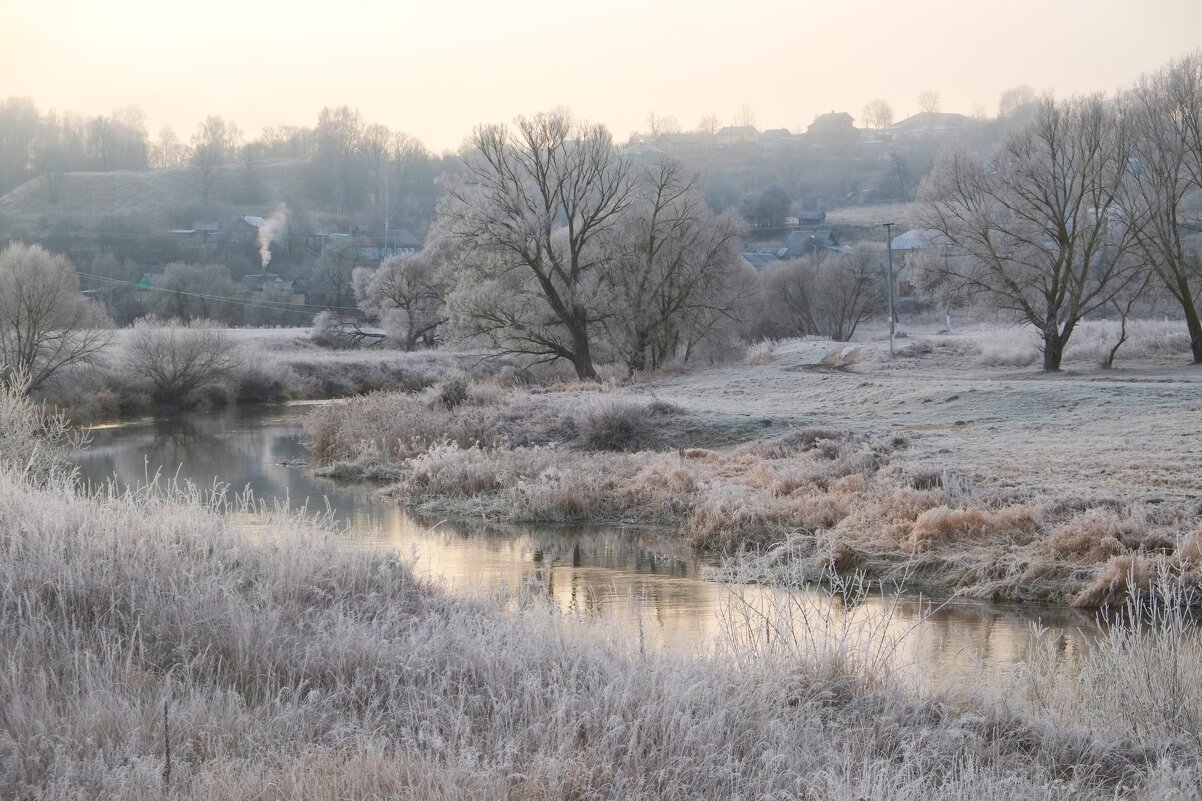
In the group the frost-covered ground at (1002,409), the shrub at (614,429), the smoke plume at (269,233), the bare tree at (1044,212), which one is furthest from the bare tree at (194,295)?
the bare tree at (1044,212)

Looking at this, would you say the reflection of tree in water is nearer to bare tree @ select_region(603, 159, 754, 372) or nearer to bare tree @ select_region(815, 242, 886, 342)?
bare tree @ select_region(603, 159, 754, 372)

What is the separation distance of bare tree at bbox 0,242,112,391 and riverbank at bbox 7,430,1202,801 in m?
30.9

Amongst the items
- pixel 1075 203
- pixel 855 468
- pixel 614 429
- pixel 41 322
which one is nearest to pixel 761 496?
pixel 855 468

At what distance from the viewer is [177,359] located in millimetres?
42969

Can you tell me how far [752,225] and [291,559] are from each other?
109769 mm

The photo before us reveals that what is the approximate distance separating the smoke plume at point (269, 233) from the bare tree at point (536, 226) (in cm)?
6372

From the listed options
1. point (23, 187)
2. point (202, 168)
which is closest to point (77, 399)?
point (23, 187)

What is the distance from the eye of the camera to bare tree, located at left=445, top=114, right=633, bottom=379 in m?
39.7

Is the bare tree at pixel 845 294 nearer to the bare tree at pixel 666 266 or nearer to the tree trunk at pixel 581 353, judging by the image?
the bare tree at pixel 666 266

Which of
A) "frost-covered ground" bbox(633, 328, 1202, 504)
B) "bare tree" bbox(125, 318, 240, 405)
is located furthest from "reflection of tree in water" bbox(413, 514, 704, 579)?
"bare tree" bbox(125, 318, 240, 405)

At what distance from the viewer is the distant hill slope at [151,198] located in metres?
103

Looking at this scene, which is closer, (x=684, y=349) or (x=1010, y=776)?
(x=1010, y=776)

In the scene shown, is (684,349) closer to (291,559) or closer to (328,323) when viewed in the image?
(328,323)

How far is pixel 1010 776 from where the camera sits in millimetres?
5891
